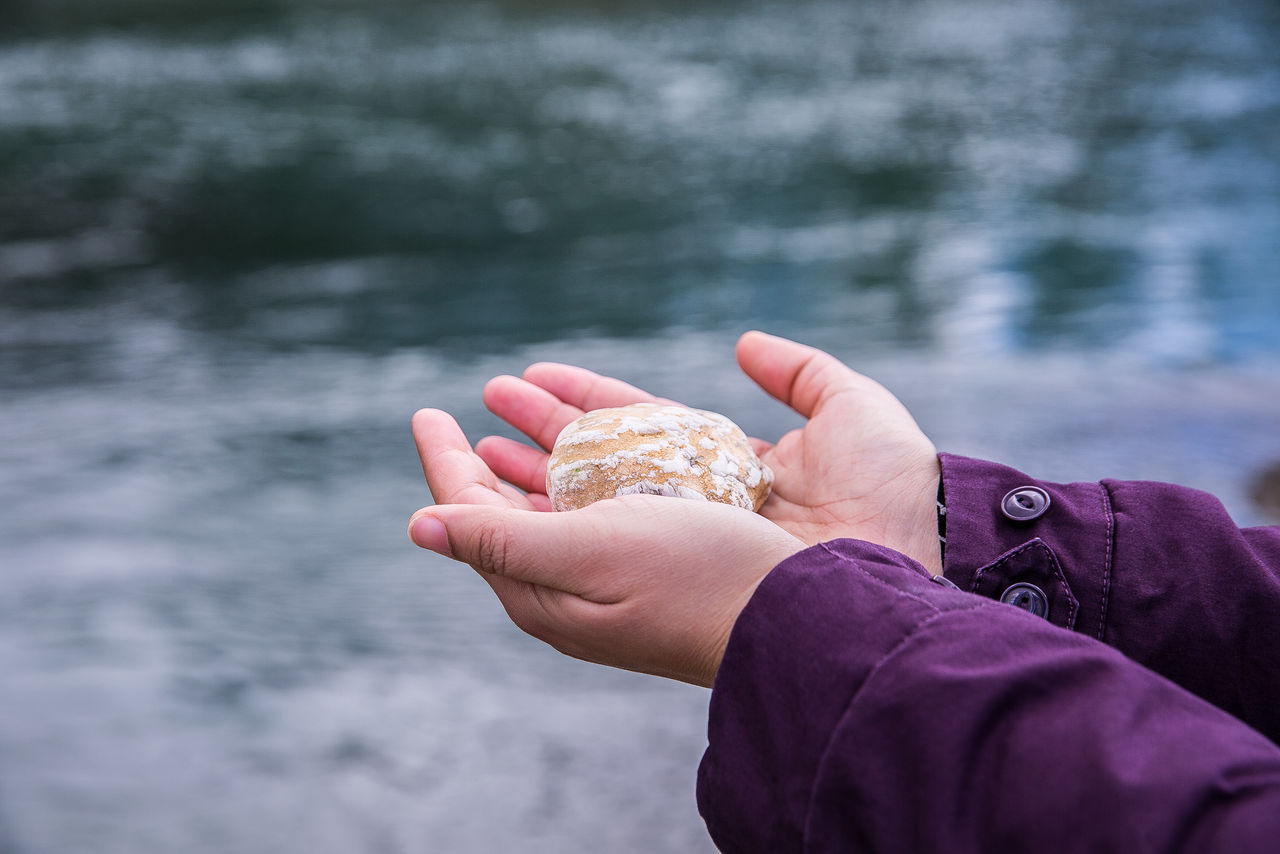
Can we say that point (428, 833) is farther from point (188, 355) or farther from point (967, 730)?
point (188, 355)

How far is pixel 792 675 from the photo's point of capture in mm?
475

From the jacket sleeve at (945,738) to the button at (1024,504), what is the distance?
241 mm

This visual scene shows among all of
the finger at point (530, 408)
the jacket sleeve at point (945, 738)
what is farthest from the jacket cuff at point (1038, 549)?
the finger at point (530, 408)

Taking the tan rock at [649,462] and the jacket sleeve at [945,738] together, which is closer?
the jacket sleeve at [945,738]

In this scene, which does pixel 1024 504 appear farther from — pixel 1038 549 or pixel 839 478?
pixel 839 478

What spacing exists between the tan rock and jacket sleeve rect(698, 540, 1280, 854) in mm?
301

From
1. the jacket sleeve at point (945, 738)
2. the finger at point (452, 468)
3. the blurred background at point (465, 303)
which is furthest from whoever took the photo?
the blurred background at point (465, 303)

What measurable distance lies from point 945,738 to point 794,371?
65 cm

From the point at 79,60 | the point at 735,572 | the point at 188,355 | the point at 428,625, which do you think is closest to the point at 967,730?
the point at 735,572

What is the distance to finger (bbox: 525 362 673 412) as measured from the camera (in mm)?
1050

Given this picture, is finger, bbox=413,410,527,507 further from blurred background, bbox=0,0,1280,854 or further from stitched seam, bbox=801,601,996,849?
blurred background, bbox=0,0,1280,854

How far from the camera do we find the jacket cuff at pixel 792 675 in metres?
0.46

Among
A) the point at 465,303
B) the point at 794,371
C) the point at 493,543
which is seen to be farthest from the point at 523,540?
the point at 465,303

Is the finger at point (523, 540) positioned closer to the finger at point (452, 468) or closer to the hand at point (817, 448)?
the finger at point (452, 468)
